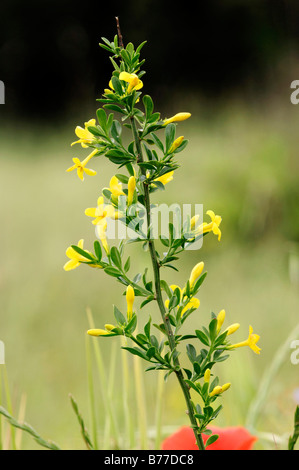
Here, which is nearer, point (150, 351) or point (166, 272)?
point (150, 351)

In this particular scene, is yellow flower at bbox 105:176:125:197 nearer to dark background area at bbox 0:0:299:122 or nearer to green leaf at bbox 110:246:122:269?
green leaf at bbox 110:246:122:269

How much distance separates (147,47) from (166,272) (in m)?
1.12

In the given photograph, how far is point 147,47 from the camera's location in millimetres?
1841

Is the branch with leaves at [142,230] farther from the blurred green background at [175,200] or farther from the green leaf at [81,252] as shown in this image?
the blurred green background at [175,200]

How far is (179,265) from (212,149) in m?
0.48

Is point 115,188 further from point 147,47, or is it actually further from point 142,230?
point 147,47

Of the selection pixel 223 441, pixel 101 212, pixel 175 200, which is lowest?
pixel 223 441

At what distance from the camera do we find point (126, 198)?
183 mm

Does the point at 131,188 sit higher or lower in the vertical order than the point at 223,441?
higher

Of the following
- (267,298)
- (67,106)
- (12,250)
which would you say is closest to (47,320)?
(12,250)

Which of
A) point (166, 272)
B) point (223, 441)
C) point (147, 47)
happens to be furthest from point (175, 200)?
point (223, 441)

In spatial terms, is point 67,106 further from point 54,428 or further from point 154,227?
point 154,227

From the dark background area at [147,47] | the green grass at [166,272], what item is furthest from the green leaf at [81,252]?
the dark background area at [147,47]

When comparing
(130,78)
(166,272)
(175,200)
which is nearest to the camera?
(130,78)
